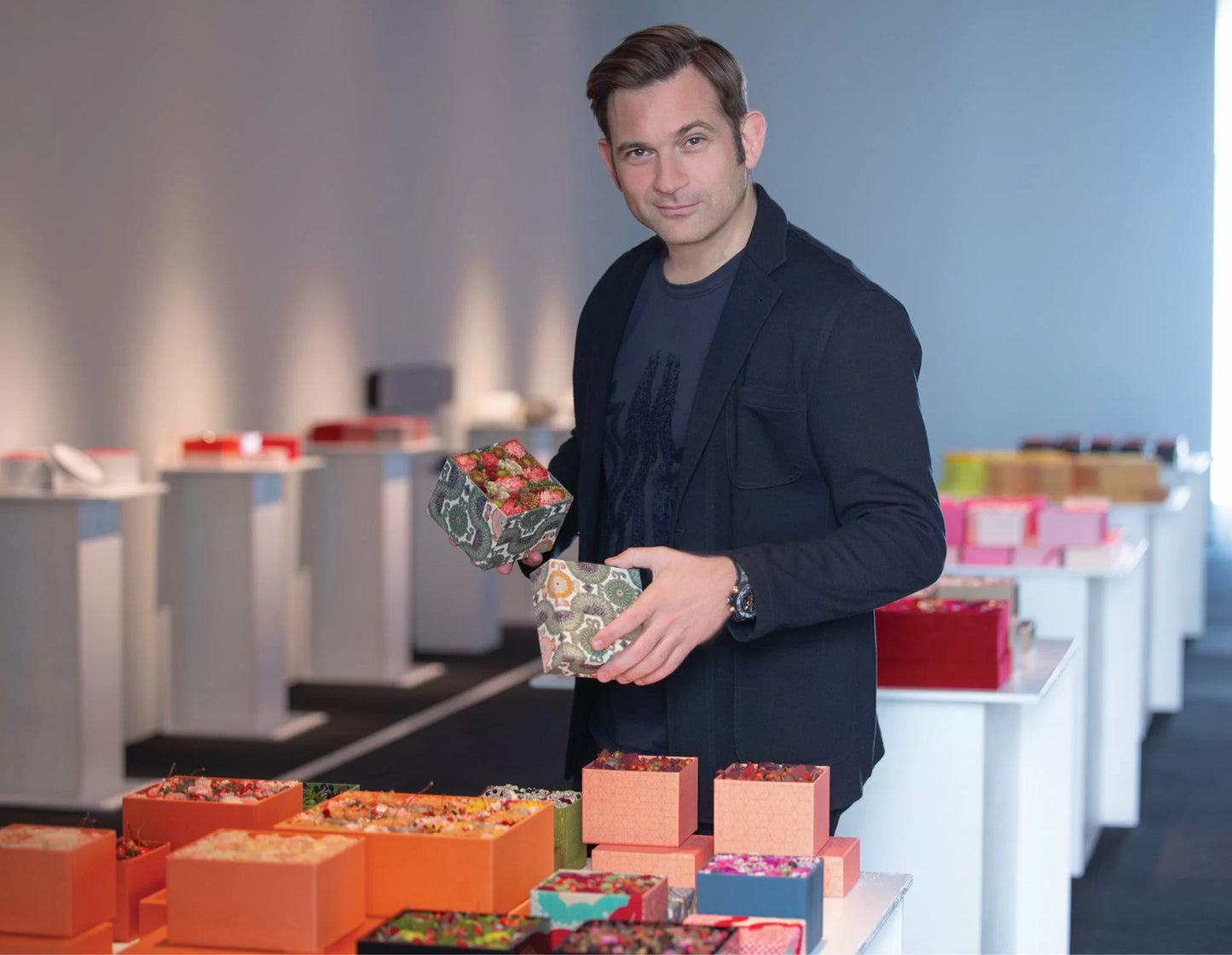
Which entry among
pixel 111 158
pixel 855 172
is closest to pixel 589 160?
pixel 855 172

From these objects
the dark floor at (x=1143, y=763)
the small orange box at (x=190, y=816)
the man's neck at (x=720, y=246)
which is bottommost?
the dark floor at (x=1143, y=763)

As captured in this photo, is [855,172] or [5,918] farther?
[855,172]

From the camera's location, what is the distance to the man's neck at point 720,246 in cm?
192

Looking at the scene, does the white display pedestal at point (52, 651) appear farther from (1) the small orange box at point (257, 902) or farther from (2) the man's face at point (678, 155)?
(1) the small orange box at point (257, 902)

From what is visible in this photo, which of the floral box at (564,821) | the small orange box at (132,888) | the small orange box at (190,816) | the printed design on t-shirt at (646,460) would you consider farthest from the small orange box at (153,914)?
the printed design on t-shirt at (646,460)

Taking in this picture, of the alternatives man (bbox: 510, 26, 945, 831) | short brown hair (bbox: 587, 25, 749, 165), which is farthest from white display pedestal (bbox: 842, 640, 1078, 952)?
short brown hair (bbox: 587, 25, 749, 165)

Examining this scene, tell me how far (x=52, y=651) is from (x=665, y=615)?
12.8 feet

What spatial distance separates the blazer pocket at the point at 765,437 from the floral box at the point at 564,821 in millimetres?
440

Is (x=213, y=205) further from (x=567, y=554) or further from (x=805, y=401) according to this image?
(x=805, y=401)

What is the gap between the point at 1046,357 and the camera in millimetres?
12242

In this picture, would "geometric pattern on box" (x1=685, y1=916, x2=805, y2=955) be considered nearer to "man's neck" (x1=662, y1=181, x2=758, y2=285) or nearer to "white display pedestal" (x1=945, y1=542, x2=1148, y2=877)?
"man's neck" (x1=662, y1=181, x2=758, y2=285)

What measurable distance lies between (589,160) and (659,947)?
410 inches

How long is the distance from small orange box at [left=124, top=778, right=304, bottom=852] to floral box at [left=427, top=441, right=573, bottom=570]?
Answer: 1.24ft

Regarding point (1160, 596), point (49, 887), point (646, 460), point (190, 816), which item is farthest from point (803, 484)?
point (1160, 596)
